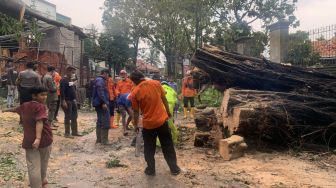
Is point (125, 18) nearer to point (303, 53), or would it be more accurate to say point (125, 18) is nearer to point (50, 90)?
point (303, 53)

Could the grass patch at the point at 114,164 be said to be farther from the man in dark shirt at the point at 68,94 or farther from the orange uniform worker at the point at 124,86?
the orange uniform worker at the point at 124,86

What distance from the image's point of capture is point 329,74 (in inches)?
351

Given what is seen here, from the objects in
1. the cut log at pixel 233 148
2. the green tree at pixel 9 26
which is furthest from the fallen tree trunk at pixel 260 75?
the green tree at pixel 9 26

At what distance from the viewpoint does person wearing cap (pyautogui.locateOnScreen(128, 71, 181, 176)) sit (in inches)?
265

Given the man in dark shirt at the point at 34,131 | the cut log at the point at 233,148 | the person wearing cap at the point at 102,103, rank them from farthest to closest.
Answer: the person wearing cap at the point at 102,103
the cut log at the point at 233,148
the man in dark shirt at the point at 34,131

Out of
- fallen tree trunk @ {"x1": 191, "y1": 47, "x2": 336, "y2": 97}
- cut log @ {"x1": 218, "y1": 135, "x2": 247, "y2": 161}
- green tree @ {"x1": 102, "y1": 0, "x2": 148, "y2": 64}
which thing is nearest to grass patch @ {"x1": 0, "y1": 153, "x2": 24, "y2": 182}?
cut log @ {"x1": 218, "y1": 135, "x2": 247, "y2": 161}

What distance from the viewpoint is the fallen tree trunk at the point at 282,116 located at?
7.99 metres

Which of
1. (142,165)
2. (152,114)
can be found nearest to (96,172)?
(142,165)

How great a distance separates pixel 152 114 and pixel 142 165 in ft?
4.27

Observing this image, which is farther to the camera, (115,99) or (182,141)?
(115,99)

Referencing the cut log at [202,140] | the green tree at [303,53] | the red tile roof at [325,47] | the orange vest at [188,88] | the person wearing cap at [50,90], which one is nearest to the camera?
the cut log at [202,140]

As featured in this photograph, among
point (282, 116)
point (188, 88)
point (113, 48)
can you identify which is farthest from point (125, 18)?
point (282, 116)

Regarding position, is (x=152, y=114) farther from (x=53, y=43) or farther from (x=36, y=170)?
(x=53, y=43)

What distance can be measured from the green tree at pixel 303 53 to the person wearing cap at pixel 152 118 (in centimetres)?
835
